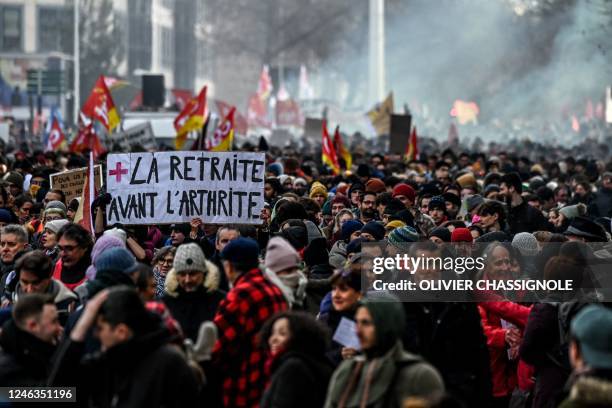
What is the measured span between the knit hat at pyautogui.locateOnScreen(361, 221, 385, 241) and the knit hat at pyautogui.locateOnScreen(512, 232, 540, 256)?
90 cm

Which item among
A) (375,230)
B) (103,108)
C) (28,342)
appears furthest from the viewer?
(103,108)

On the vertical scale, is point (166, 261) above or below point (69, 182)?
below

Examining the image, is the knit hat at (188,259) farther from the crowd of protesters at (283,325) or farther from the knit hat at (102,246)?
the knit hat at (102,246)

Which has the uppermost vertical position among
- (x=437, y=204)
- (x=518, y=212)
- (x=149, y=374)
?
(x=437, y=204)

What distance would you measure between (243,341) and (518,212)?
7.46 metres

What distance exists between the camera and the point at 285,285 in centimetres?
799

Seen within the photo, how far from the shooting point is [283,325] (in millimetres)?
6777

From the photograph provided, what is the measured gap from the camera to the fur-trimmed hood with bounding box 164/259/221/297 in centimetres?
806

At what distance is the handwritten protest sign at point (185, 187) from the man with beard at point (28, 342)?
14.3 feet

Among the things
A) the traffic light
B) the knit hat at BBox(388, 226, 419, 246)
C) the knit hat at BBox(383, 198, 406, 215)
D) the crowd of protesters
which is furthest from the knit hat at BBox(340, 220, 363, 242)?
the traffic light

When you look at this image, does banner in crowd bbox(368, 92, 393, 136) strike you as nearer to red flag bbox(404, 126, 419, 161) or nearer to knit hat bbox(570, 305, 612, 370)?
red flag bbox(404, 126, 419, 161)

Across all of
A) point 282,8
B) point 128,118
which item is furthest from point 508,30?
point 128,118

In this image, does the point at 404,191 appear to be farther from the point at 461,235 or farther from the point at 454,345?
the point at 454,345

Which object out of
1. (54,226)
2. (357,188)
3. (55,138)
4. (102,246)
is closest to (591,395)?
(102,246)
